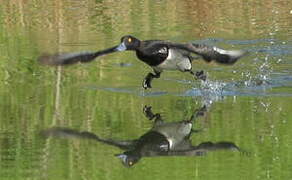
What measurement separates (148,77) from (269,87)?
136cm

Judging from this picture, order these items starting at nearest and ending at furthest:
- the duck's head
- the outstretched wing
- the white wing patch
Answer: the outstretched wing < the duck's head < the white wing patch

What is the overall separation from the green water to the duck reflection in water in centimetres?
10

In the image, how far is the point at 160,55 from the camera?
10.7 m

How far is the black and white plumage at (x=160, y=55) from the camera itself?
9.85m

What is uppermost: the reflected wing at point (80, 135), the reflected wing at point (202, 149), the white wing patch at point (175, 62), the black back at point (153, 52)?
the black back at point (153, 52)

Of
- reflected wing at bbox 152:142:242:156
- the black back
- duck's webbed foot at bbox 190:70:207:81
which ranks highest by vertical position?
the black back

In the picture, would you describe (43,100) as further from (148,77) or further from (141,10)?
(141,10)

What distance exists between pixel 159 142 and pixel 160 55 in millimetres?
2180

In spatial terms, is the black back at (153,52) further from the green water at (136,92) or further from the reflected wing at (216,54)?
the reflected wing at (216,54)

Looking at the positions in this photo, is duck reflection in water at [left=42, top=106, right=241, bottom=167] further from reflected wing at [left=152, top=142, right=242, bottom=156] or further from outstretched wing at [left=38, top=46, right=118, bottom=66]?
outstretched wing at [left=38, top=46, right=118, bottom=66]

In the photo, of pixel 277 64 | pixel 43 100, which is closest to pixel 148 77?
pixel 43 100

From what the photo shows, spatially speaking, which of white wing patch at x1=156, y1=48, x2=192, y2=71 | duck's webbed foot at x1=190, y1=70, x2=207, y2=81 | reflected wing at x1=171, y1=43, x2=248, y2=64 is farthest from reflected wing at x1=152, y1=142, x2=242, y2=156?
duck's webbed foot at x1=190, y1=70, x2=207, y2=81

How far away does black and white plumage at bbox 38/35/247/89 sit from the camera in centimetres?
985

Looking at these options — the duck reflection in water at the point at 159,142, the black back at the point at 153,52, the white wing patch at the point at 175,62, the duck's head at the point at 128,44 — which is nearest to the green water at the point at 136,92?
the duck reflection in water at the point at 159,142
